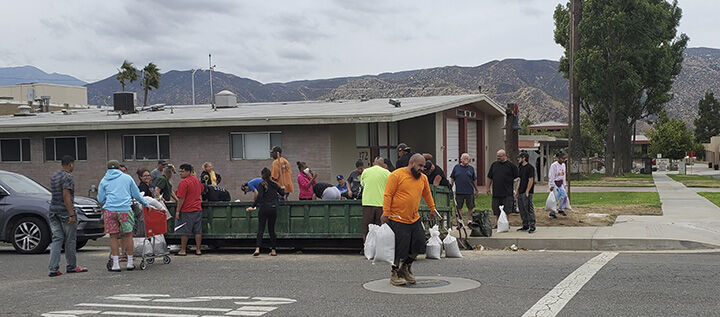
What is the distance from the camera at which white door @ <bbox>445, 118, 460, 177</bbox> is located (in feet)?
94.0

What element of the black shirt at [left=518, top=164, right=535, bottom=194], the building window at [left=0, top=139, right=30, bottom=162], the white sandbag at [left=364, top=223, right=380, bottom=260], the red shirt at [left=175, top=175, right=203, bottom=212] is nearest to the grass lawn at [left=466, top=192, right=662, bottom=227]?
the black shirt at [left=518, top=164, right=535, bottom=194]

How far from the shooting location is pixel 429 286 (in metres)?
9.62

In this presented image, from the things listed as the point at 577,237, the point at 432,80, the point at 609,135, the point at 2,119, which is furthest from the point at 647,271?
the point at 432,80

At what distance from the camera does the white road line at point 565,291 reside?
7.83m

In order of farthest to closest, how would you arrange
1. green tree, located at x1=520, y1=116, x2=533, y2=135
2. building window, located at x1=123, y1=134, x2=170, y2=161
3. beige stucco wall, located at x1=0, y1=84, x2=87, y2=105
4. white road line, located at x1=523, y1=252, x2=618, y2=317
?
green tree, located at x1=520, y1=116, x2=533, y2=135 < beige stucco wall, located at x1=0, y1=84, x2=87, y2=105 < building window, located at x1=123, y1=134, x2=170, y2=161 < white road line, located at x1=523, y1=252, x2=618, y2=317

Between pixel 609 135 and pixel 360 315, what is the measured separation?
51.7 m

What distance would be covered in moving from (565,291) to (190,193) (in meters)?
7.52

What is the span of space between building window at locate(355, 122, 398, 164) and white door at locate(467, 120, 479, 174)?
19.0ft

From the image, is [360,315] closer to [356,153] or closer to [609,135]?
[356,153]

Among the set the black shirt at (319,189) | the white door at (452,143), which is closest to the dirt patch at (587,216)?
the black shirt at (319,189)

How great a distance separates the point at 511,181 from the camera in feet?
49.9

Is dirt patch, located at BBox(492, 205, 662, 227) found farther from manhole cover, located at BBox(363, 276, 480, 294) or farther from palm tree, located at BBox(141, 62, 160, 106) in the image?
palm tree, located at BBox(141, 62, 160, 106)

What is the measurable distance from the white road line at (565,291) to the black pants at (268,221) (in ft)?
18.2

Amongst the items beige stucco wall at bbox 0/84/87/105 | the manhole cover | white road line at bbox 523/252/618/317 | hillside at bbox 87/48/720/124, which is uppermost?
hillside at bbox 87/48/720/124
